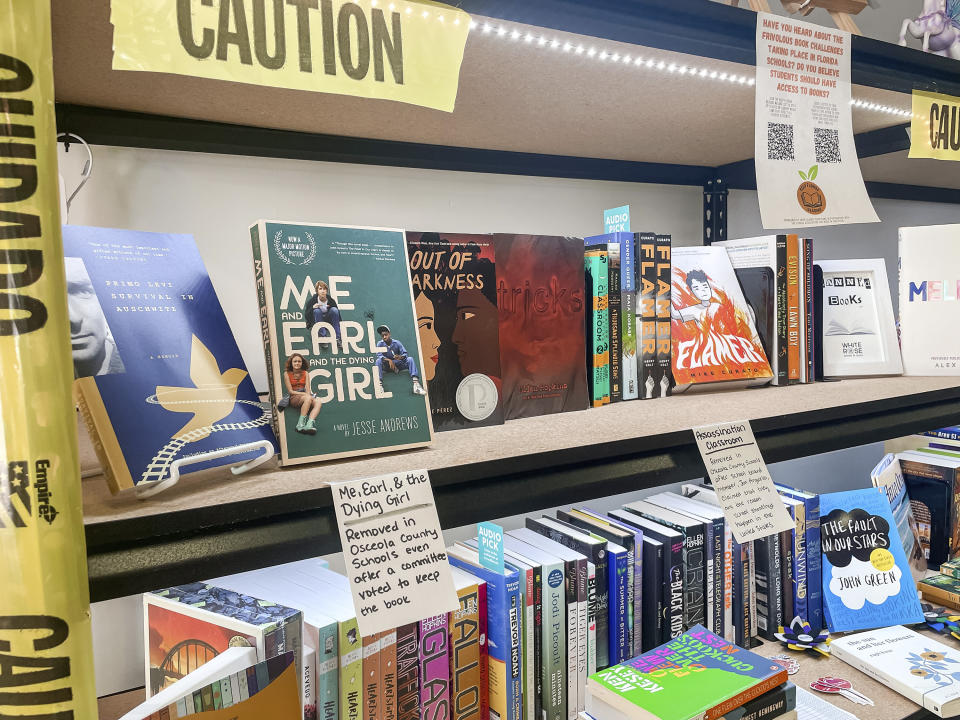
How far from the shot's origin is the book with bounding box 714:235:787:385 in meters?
1.17

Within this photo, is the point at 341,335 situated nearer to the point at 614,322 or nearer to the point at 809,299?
the point at 614,322

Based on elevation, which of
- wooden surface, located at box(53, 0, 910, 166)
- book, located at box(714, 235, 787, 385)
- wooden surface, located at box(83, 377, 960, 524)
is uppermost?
wooden surface, located at box(53, 0, 910, 166)

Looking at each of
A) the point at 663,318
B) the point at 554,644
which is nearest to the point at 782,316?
the point at 663,318

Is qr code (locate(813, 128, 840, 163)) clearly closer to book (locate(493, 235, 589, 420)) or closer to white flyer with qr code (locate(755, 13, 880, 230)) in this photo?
white flyer with qr code (locate(755, 13, 880, 230))

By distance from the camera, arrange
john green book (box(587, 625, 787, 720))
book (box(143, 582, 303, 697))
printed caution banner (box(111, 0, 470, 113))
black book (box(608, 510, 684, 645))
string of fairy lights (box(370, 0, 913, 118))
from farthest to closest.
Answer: black book (box(608, 510, 684, 645)) < john green book (box(587, 625, 787, 720)) < book (box(143, 582, 303, 697)) < string of fairy lights (box(370, 0, 913, 118)) < printed caution banner (box(111, 0, 470, 113))

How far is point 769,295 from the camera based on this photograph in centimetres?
117

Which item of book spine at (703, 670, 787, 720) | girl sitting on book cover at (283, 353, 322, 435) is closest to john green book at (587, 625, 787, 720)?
book spine at (703, 670, 787, 720)

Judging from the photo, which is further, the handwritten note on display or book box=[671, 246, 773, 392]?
book box=[671, 246, 773, 392]

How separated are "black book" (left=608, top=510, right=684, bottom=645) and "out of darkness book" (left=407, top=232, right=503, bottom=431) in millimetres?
427

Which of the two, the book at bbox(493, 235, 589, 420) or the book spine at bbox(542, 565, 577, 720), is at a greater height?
the book at bbox(493, 235, 589, 420)

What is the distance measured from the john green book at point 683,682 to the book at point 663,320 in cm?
40

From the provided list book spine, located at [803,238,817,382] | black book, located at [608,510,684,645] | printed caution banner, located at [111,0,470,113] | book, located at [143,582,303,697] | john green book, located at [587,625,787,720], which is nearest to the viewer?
printed caution banner, located at [111,0,470,113]

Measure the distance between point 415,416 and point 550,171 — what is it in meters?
0.79

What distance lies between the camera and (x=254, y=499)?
0.55 m
